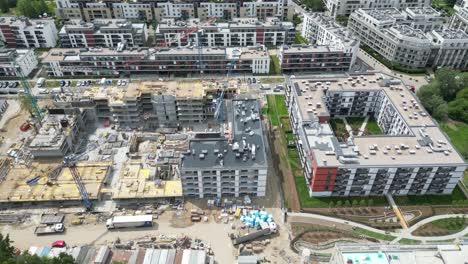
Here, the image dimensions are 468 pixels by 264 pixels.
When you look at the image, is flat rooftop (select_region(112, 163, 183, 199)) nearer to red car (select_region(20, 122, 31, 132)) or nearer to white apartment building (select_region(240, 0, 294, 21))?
red car (select_region(20, 122, 31, 132))

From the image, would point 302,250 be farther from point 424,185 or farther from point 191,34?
point 191,34

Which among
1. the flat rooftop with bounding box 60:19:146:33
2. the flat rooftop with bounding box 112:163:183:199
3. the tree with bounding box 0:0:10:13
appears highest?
the flat rooftop with bounding box 60:19:146:33

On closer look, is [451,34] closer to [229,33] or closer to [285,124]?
[285,124]

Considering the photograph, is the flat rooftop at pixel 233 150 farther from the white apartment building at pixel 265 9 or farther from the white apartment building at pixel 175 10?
the white apartment building at pixel 175 10

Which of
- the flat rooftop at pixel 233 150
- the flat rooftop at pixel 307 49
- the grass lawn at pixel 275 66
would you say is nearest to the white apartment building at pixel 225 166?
the flat rooftop at pixel 233 150

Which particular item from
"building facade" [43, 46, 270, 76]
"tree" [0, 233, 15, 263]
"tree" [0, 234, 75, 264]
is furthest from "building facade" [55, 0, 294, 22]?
"tree" [0, 234, 75, 264]

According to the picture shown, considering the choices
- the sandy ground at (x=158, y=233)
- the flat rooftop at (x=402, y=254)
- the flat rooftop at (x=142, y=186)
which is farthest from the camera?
the flat rooftop at (x=142, y=186)

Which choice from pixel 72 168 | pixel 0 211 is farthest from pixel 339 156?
pixel 0 211
